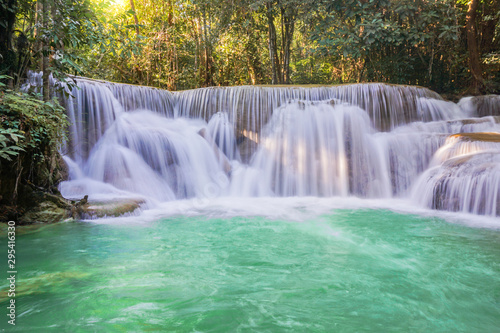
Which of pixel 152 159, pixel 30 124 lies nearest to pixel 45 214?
pixel 30 124

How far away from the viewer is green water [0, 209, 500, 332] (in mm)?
2564

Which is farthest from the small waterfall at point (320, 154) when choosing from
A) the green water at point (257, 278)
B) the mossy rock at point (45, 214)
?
the mossy rock at point (45, 214)

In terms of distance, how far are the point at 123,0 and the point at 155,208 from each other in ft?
42.8

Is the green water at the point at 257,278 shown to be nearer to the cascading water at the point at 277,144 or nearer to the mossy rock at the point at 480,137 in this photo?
the cascading water at the point at 277,144

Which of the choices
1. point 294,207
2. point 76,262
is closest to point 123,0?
point 294,207

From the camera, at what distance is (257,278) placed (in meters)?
3.36

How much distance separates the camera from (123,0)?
15805 millimetres

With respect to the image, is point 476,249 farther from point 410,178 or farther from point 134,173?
point 134,173

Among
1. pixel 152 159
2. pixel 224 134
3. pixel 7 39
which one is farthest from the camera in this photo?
pixel 224 134

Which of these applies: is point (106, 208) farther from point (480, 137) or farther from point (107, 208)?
point (480, 137)

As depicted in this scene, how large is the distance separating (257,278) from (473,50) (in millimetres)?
12026

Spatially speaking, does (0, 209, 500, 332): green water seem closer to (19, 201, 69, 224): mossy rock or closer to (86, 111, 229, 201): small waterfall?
(19, 201, 69, 224): mossy rock

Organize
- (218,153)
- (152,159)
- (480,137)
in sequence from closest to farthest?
(480,137) < (152,159) < (218,153)

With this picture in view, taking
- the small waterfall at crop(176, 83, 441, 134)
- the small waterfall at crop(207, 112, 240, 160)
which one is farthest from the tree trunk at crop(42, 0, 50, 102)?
the small waterfall at crop(176, 83, 441, 134)
